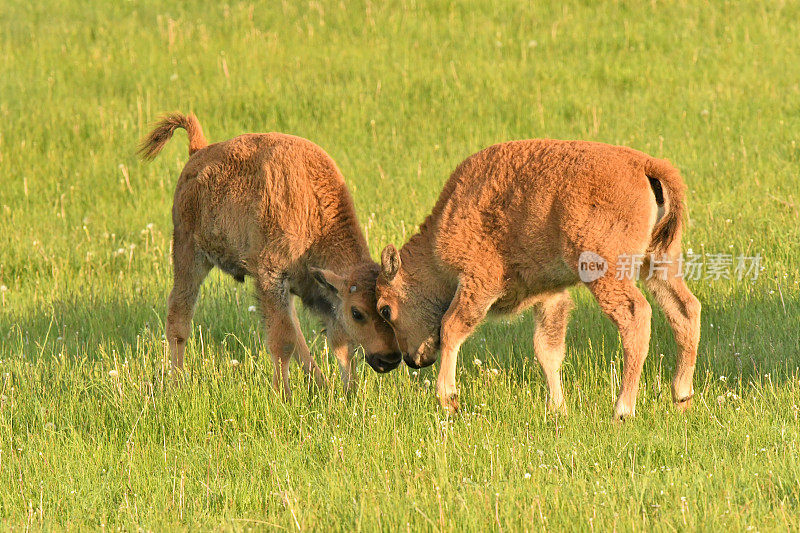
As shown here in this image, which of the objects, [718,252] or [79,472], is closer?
[79,472]

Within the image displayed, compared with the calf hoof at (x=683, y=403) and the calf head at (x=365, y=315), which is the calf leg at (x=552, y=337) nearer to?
the calf hoof at (x=683, y=403)

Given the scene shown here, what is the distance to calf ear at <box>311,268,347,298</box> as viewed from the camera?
6.18 m

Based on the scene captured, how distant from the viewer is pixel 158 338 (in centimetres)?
752

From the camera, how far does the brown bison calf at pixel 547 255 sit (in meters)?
5.33

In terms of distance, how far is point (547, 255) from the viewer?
5516 mm

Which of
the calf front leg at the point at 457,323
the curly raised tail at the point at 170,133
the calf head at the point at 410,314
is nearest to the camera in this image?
the calf front leg at the point at 457,323

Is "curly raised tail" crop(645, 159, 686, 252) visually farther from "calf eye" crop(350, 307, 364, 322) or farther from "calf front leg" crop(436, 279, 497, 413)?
"calf eye" crop(350, 307, 364, 322)

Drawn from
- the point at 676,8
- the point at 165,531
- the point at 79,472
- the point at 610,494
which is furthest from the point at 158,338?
the point at 676,8

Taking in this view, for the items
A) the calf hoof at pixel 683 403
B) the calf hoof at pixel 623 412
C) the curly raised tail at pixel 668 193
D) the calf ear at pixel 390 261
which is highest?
the curly raised tail at pixel 668 193

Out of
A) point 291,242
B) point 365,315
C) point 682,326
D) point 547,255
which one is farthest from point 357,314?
point 682,326

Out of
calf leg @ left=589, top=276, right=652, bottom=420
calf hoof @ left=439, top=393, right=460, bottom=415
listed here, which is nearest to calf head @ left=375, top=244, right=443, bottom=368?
calf hoof @ left=439, top=393, right=460, bottom=415

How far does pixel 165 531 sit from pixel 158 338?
11.3ft

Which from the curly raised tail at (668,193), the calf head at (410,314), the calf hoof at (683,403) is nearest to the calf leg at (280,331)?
the calf head at (410,314)

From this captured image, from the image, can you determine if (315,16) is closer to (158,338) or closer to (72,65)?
(72,65)
